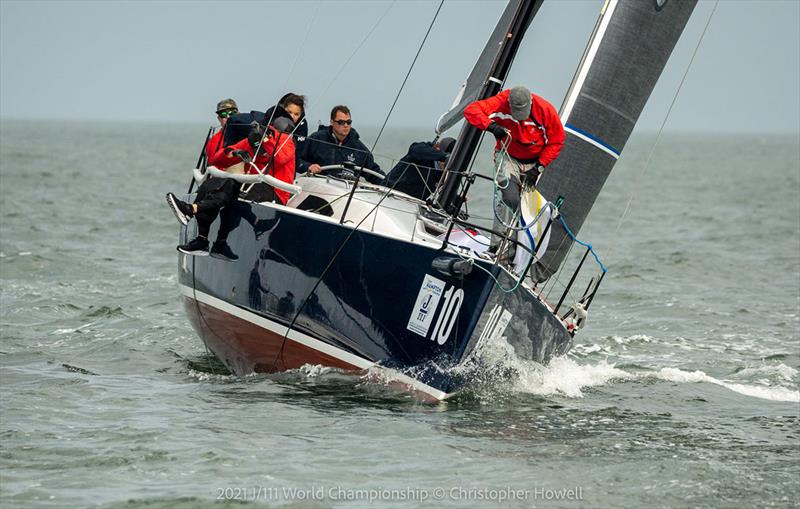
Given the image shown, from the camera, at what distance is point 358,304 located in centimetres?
712

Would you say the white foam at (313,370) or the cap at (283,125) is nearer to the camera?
the white foam at (313,370)

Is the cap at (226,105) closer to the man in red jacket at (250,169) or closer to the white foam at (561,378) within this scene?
the man in red jacket at (250,169)

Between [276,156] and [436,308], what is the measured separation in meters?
1.65

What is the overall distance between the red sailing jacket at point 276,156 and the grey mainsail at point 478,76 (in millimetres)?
1506

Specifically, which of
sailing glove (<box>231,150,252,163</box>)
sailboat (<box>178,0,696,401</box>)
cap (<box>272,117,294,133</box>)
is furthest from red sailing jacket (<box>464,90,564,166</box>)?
sailing glove (<box>231,150,252,163</box>)

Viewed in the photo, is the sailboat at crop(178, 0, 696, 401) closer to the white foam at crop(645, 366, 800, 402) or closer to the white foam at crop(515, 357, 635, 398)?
the white foam at crop(515, 357, 635, 398)

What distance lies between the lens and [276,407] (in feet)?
22.5

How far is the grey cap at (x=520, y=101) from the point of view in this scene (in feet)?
23.6

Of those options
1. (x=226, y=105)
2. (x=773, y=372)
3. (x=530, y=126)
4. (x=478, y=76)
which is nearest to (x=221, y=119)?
(x=226, y=105)

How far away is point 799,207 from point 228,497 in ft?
85.5

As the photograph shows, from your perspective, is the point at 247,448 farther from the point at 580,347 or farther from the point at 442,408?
the point at 580,347

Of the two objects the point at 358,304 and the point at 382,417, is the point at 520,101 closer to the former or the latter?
the point at 358,304

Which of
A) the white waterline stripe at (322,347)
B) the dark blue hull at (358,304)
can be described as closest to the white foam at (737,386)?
the dark blue hull at (358,304)

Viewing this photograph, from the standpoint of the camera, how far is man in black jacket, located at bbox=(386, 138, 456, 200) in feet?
28.3
